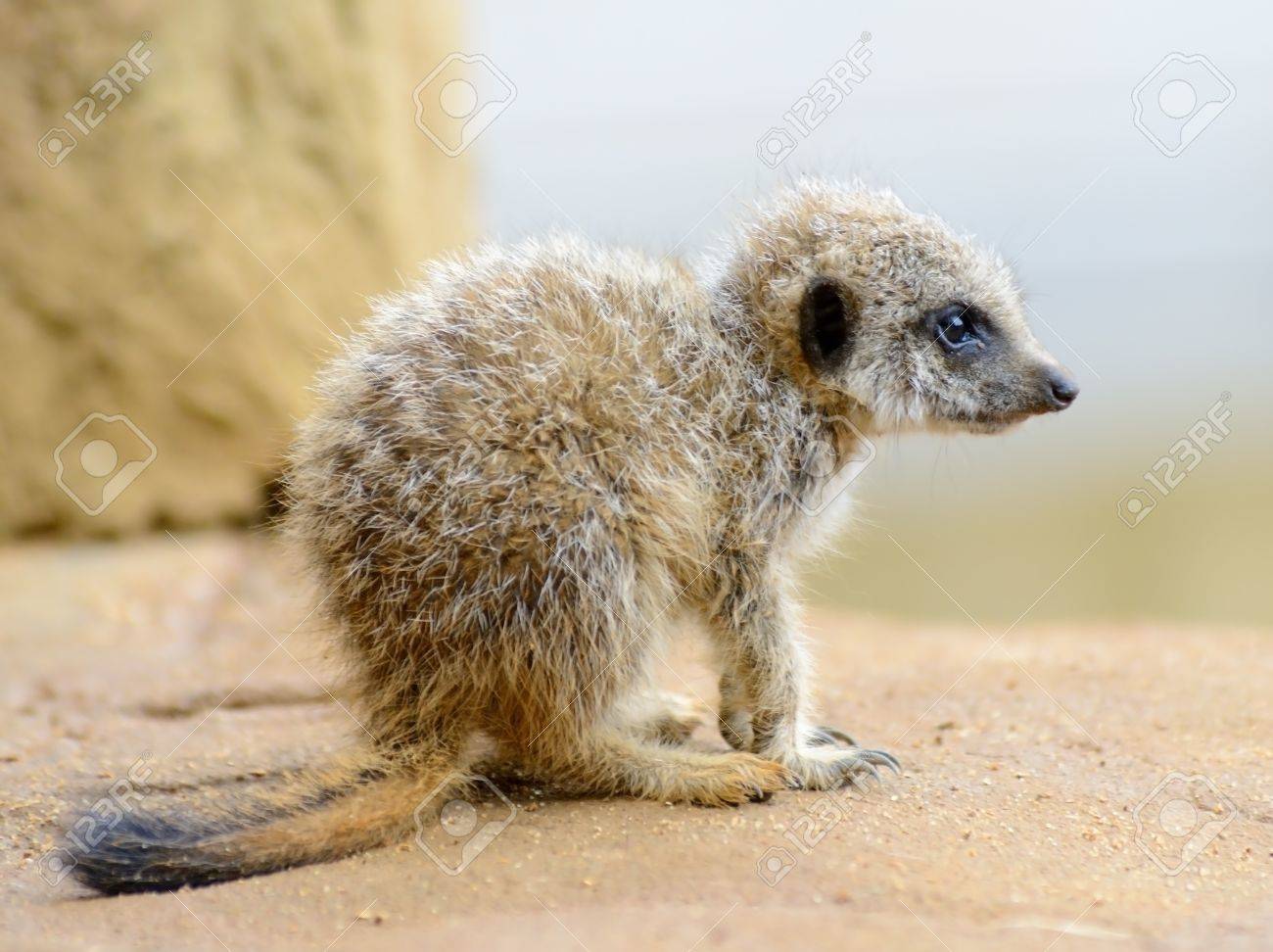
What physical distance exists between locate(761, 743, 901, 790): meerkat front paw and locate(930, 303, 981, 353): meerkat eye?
4.51 feet

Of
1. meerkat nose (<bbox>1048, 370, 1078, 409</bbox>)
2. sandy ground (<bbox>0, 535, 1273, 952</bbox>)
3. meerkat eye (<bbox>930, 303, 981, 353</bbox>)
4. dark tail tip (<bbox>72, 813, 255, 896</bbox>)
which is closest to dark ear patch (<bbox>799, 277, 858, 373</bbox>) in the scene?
meerkat eye (<bbox>930, 303, 981, 353</bbox>)

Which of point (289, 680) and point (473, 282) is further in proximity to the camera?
point (289, 680)

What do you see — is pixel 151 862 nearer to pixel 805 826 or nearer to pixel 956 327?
pixel 805 826

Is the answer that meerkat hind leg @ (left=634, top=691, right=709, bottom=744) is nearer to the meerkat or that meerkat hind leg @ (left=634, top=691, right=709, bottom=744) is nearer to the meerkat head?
the meerkat

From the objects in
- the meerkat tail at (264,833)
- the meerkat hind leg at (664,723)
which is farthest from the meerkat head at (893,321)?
the meerkat tail at (264,833)

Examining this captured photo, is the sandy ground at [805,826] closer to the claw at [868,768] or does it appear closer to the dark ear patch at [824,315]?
the claw at [868,768]

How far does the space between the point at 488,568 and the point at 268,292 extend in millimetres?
4693

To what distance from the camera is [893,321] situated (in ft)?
13.5

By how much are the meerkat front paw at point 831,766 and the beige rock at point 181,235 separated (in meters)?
3.88

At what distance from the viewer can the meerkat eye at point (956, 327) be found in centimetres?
418

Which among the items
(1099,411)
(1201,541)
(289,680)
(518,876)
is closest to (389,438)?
(518,876)

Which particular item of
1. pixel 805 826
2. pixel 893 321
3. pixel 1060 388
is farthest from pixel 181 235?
pixel 805 826

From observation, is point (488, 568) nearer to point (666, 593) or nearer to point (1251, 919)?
point (666, 593)

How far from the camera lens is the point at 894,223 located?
422 centimetres
